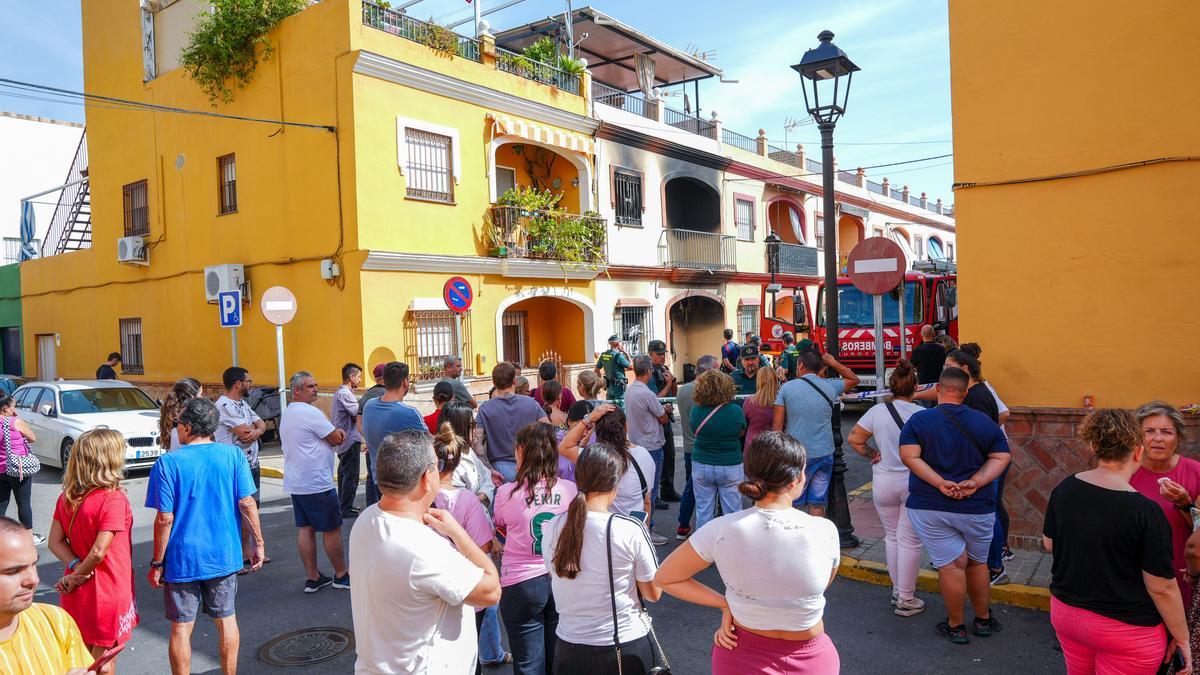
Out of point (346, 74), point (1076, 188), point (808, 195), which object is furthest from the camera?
point (808, 195)

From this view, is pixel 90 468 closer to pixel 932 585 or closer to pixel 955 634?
pixel 955 634

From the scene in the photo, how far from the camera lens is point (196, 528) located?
4355 mm

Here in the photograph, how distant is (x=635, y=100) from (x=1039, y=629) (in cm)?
1761

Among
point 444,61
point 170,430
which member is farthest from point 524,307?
point 170,430

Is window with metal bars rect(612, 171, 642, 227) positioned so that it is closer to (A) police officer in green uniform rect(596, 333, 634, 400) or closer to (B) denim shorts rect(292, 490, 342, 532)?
(A) police officer in green uniform rect(596, 333, 634, 400)

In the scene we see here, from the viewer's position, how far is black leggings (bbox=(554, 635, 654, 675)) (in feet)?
10.2

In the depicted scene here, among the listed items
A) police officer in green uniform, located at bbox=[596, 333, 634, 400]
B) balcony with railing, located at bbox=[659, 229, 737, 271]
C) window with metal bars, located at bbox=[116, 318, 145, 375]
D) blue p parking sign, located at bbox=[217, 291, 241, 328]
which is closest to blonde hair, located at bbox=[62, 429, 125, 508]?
police officer in green uniform, located at bbox=[596, 333, 634, 400]

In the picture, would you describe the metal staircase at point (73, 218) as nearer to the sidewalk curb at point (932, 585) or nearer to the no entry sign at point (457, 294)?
the no entry sign at point (457, 294)

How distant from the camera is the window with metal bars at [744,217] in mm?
23469

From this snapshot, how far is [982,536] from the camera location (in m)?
4.82

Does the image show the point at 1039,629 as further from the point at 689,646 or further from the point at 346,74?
the point at 346,74

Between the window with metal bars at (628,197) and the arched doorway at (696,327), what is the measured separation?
157 inches

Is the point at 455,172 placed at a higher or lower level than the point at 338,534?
higher

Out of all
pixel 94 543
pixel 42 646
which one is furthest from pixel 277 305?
pixel 42 646
